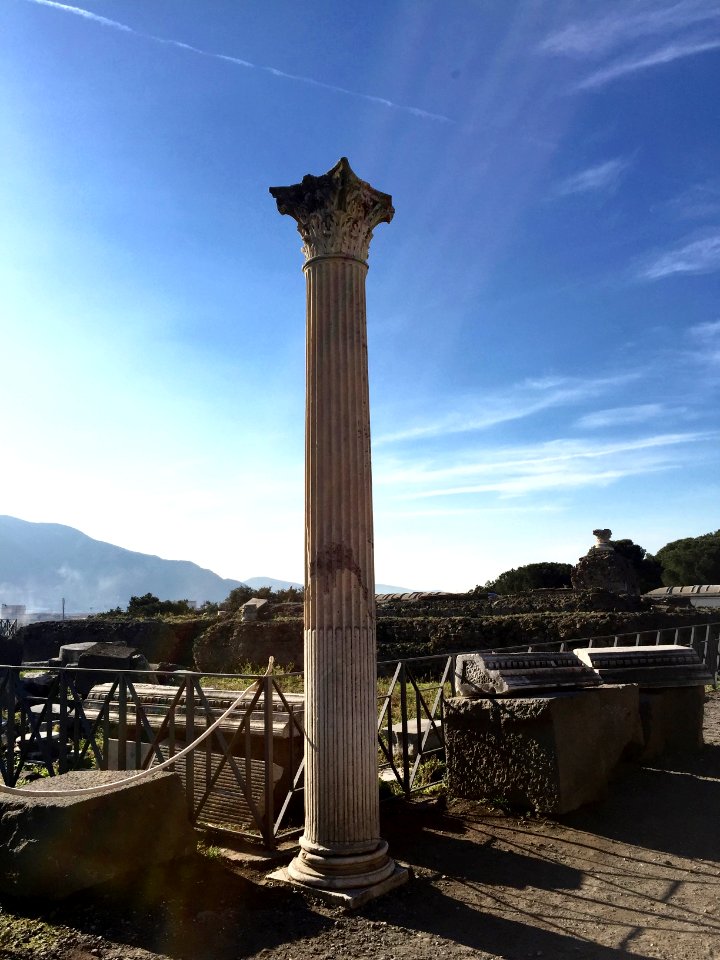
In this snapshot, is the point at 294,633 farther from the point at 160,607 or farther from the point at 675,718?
the point at 160,607

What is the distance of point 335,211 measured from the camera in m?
5.26

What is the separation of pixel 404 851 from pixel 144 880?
1785 millimetres

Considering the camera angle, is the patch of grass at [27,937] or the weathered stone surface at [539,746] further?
the weathered stone surface at [539,746]

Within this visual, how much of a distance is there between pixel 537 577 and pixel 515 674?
43.1 metres

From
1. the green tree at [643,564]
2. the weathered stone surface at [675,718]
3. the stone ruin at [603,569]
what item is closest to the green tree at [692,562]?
the green tree at [643,564]

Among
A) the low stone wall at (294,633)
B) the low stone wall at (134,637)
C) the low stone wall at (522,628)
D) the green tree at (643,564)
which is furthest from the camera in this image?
the green tree at (643,564)

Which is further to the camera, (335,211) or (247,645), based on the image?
(247,645)

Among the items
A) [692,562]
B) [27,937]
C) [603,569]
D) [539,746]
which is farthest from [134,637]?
[692,562]

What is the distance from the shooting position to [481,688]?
21.7 feet

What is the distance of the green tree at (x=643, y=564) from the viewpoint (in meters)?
51.4

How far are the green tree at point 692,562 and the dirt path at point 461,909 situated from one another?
4969 centimetres

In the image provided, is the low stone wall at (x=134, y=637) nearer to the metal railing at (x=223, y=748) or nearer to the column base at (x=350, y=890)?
the metal railing at (x=223, y=748)

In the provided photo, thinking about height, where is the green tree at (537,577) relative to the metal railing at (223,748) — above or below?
above

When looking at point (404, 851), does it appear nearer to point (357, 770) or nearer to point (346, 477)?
point (357, 770)
